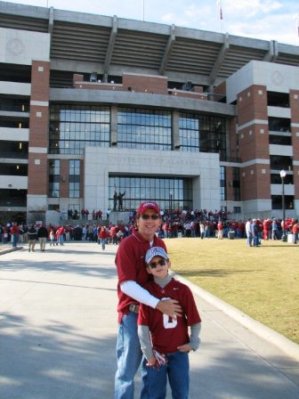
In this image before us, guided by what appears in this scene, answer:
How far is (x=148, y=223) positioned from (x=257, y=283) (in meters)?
7.98

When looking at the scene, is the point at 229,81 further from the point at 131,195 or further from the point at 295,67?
the point at 131,195

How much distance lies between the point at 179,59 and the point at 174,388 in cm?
6767

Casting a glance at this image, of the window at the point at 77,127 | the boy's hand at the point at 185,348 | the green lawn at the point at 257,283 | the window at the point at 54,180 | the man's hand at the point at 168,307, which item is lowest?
the green lawn at the point at 257,283

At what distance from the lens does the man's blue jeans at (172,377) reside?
3328 mm

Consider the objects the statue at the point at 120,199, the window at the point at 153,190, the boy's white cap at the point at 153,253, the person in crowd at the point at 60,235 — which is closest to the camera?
A: the boy's white cap at the point at 153,253

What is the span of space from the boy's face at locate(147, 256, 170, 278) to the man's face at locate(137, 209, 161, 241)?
0.32m

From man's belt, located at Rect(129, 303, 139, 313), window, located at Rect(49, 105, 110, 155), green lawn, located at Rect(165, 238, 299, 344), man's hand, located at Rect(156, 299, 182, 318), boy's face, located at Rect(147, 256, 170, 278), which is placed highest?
window, located at Rect(49, 105, 110, 155)

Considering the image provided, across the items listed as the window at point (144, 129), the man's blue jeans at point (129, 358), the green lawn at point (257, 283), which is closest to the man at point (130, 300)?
the man's blue jeans at point (129, 358)

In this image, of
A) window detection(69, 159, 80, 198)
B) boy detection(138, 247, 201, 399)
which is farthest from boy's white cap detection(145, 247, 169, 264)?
window detection(69, 159, 80, 198)

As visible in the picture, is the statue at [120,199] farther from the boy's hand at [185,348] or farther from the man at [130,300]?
the boy's hand at [185,348]

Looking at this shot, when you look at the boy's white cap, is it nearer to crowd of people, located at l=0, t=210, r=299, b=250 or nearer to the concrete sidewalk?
the concrete sidewalk

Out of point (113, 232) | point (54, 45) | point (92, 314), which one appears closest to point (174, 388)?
point (92, 314)

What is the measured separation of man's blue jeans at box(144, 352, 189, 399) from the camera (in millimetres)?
3328

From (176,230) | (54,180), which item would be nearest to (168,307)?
(176,230)
